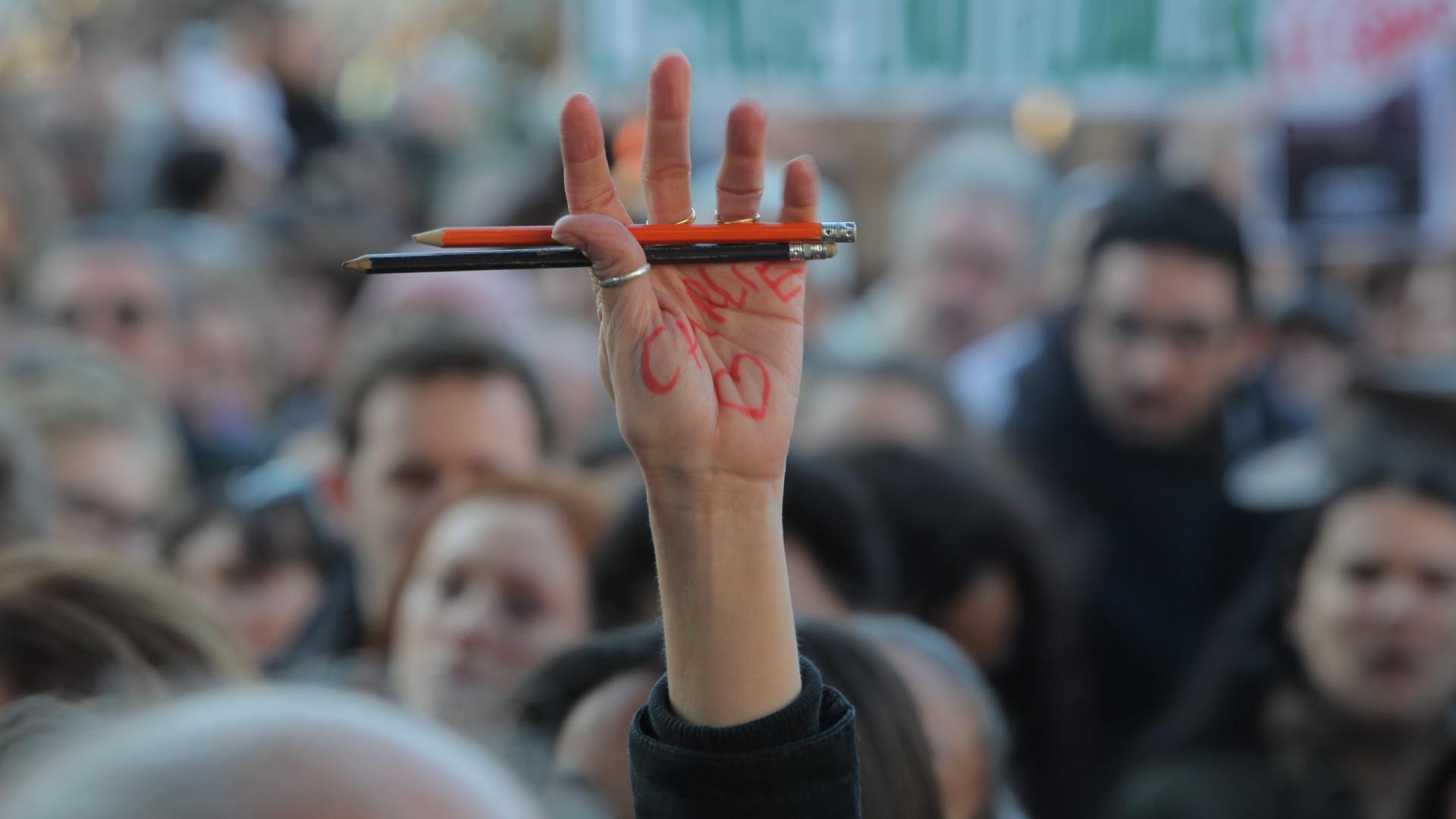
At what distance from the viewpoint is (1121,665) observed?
140 inches

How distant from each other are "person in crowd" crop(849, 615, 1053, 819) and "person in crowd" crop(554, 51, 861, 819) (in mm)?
714

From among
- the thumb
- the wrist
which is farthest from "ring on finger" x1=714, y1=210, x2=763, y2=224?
the wrist

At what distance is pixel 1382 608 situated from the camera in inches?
116

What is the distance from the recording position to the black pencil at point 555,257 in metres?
1.31

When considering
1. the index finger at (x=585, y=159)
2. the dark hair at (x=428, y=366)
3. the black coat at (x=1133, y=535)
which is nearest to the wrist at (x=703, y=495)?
the index finger at (x=585, y=159)

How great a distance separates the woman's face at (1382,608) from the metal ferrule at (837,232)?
192cm

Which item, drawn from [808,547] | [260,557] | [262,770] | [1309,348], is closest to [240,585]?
[260,557]

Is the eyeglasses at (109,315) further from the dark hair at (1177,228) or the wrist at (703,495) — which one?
the wrist at (703,495)

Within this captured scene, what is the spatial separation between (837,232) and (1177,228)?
283cm

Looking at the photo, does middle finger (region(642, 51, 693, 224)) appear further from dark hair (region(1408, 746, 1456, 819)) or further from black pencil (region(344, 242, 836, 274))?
dark hair (region(1408, 746, 1456, 819))

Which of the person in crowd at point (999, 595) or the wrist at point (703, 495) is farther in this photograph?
the person in crowd at point (999, 595)

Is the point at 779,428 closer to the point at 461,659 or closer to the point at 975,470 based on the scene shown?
the point at 461,659

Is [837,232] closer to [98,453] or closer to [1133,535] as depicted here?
[98,453]

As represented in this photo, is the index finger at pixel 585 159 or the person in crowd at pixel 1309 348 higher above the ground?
the index finger at pixel 585 159
